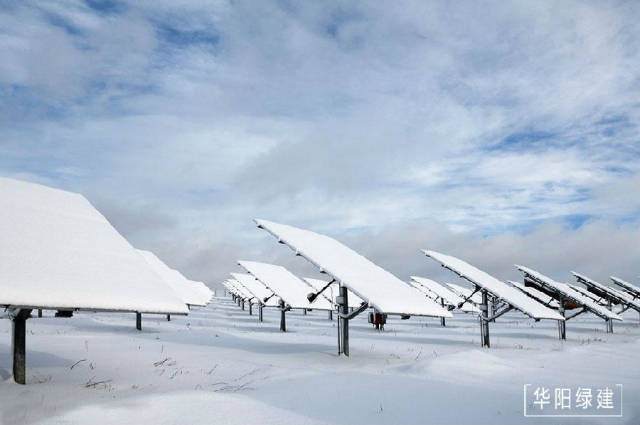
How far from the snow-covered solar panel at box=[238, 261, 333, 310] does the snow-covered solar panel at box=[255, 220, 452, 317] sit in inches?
345

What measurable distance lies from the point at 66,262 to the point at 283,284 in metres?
19.3

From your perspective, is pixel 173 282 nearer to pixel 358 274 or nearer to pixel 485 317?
pixel 358 274

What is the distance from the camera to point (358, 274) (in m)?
13.0

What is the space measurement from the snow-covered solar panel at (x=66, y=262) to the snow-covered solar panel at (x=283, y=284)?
15.0 m

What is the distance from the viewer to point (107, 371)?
30.7ft

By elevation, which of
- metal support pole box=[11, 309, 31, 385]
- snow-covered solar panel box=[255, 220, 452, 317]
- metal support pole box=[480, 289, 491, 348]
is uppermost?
snow-covered solar panel box=[255, 220, 452, 317]

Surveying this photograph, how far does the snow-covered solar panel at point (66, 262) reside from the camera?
5.96 meters

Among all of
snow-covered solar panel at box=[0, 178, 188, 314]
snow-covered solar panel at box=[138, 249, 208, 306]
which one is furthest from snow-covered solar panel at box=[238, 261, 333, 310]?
snow-covered solar panel at box=[0, 178, 188, 314]

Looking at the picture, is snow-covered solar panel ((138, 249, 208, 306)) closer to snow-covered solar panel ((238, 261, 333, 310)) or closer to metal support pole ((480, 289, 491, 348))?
snow-covered solar panel ((238, 261, 333, 310))

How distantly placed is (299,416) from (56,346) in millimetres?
8725

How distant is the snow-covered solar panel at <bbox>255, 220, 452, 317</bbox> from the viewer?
11.4m

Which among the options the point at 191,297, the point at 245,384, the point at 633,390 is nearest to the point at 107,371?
the point at 245,384

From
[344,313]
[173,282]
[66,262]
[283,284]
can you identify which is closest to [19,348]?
[66,262]

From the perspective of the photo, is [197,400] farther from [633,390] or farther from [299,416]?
[633,390]
